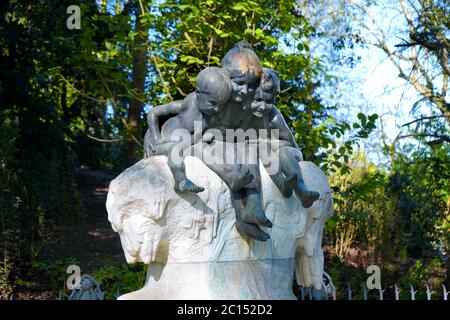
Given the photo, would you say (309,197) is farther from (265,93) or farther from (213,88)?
(213,88)

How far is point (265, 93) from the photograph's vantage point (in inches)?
161

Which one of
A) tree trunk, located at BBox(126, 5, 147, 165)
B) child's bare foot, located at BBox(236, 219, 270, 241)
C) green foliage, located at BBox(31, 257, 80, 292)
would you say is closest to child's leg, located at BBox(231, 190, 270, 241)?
child's bare foot, located at BBox(236, 219, 270, 241)

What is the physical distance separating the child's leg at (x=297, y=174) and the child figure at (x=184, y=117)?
0.52m

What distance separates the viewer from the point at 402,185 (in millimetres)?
9336

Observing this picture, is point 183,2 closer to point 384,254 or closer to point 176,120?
point 176,120

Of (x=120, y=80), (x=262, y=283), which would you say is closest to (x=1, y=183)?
(x=120, y=80)

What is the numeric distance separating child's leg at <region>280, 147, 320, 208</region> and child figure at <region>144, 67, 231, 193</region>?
0.52m

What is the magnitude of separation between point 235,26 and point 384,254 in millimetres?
3453

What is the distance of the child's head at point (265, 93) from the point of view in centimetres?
405

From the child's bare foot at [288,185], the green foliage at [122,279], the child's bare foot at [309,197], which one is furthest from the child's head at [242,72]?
the green foliage at [122,279]

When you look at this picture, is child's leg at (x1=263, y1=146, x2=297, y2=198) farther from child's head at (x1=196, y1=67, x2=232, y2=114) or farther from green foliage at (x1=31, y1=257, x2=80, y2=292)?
green foliage at (x1=31, y1=257, x2=80, y2=292)

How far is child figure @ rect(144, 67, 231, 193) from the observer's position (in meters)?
3.87

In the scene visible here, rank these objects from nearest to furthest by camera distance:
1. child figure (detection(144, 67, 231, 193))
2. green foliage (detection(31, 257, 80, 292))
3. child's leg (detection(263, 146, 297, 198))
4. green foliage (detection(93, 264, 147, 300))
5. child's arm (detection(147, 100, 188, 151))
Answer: child figure (detection(144, 67, 231, 193)), child's leg (detection(263, 146, 297, 198)), child's arm (detection(147, 100, 188, 151)), green foliage (detection(93, 264, 147, 300)), green foliage (detection(31, 257, 80, 292))

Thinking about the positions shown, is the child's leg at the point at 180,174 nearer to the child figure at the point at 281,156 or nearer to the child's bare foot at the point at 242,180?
the child's bare foot at the point at 242,180
